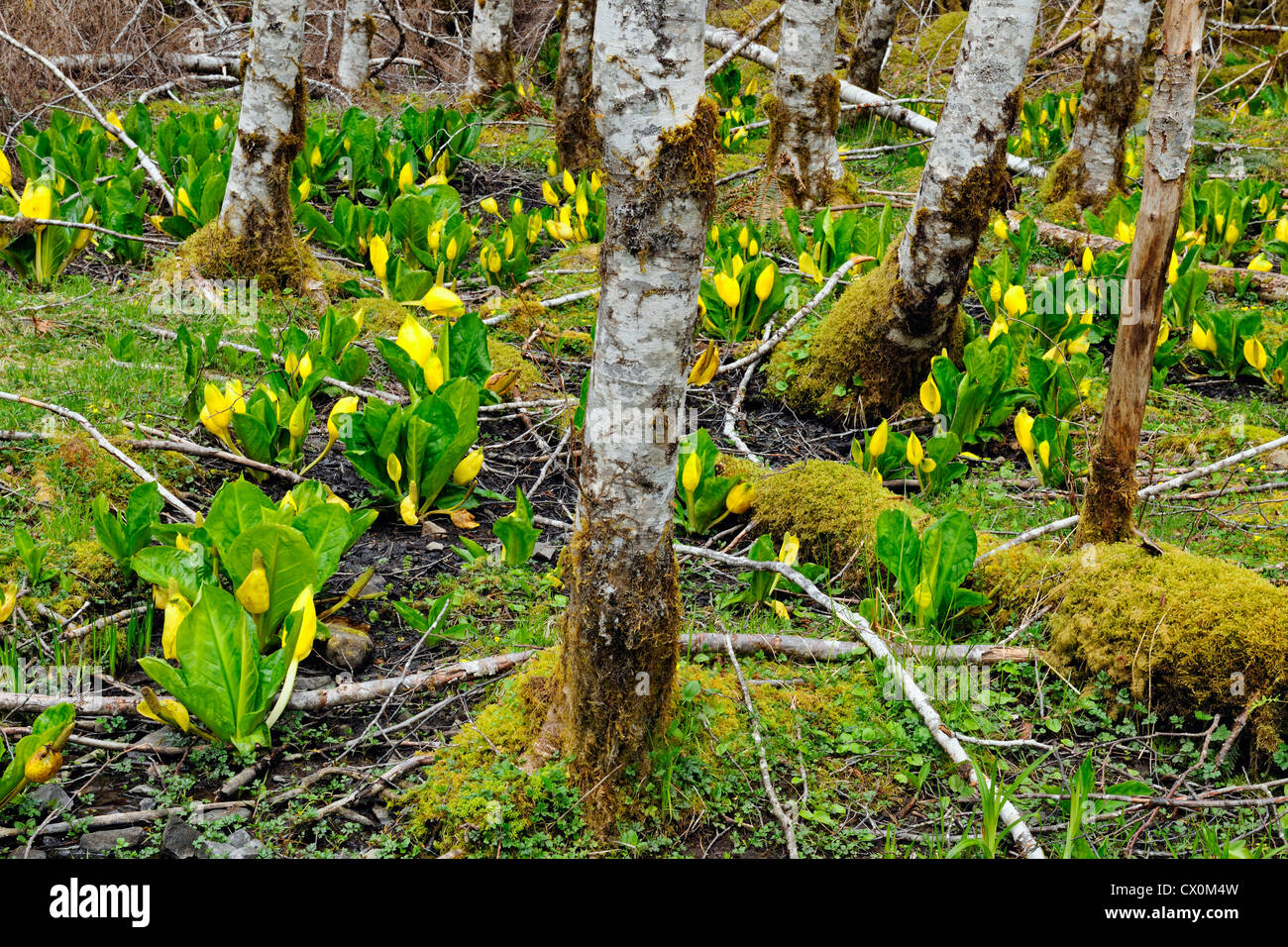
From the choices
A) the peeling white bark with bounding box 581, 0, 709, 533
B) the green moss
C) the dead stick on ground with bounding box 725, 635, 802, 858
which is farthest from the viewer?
the green moss

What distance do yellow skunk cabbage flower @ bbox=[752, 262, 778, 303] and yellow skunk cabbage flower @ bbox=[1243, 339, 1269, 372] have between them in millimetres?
2310

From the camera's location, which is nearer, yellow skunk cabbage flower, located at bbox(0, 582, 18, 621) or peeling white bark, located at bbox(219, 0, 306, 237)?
yellow skunk cabbage flower, located at bbox(0, 582, 18, 621)

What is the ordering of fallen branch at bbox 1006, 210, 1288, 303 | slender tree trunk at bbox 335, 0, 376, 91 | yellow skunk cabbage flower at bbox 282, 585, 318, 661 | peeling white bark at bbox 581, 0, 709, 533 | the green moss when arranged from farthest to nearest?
slender tree trunk at bbox 335, 0, 376, 91 → fallen branch at bbox 1006, 210, 1288, 303 → the green moss → yellow skunk cabbage flower at bbox 282, 585, 318, 661 → peeling white bark at bbox 581, 0, 709, 533

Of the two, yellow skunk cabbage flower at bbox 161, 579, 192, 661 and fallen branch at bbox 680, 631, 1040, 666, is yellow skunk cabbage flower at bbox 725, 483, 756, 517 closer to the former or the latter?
fallen branch at bbox 680, 631, 1040, 666

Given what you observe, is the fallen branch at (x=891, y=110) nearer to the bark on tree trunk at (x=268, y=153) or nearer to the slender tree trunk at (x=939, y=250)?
the slender tree trunk at (x=939, y=250)

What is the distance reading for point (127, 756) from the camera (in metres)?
2.59

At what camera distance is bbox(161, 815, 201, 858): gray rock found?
2248mm

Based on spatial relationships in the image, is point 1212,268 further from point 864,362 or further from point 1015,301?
point 864,362

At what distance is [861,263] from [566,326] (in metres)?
1.78

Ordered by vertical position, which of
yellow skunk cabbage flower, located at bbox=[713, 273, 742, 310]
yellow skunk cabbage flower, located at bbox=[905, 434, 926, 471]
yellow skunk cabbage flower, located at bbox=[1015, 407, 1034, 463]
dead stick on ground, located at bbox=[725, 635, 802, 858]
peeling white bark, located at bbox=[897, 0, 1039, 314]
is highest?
peeling white bark, located at bbox=[897, 0, 1039, 314]

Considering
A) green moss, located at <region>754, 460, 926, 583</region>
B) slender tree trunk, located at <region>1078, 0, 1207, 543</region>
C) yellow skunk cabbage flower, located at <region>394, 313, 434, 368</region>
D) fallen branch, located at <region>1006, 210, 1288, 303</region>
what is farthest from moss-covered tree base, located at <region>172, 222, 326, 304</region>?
fallen branch, located at <region>1006, 210, 1288, 303</region>

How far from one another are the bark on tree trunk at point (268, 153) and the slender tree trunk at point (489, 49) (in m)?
5.24

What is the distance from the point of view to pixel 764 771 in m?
2.55
